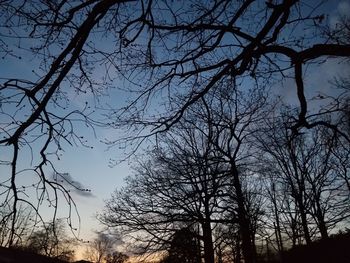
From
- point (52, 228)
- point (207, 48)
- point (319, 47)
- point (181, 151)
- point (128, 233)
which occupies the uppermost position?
point (181, 151)

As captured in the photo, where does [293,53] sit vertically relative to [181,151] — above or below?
below

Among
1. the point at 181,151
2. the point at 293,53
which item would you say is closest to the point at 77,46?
the point at 293,53

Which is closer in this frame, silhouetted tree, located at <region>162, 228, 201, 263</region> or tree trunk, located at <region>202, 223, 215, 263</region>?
silhouetted tree, located at <region>162, 228, 201, 263</region>

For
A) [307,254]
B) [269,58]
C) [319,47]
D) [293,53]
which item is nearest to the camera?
[319,47]

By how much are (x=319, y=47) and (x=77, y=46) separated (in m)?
3.74

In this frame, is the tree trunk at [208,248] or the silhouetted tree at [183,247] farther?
the tree trunk at [208,248]

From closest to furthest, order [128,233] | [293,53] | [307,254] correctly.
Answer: [293,53] → [128,233] → [307,254]

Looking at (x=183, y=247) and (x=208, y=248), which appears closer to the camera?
(x=183, y=247)

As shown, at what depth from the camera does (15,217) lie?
3.76m

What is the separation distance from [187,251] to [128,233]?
331 cm

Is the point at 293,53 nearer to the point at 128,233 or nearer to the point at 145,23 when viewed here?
the point at 145,23

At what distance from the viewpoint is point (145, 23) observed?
545 cm

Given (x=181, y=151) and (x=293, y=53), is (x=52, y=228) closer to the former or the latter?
(x=293, y=53)

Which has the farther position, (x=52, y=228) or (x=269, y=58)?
(x=269, y=58)
